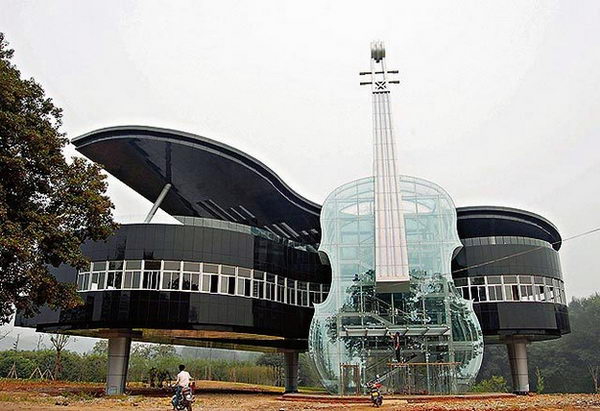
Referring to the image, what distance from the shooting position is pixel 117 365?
1023 inches

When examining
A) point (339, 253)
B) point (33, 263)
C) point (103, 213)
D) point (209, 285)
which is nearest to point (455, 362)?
point (339, 253)

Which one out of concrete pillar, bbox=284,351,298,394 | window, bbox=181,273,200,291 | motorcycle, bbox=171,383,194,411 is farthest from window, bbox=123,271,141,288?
concrete pillar, bbox=284,351,298,394

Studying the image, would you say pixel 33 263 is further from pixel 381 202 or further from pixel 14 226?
pixel 381 202

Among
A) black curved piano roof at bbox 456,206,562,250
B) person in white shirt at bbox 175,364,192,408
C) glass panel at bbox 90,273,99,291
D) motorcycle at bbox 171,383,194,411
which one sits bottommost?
motorcycle at bbox 171,383,194,411

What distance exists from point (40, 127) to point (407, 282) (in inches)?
660

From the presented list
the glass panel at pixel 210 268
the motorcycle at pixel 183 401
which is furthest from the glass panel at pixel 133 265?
the motorcycle at pixel 183 401

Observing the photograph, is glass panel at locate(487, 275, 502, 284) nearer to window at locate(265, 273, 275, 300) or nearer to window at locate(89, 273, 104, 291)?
window at locate(265, 273, 275, 300)

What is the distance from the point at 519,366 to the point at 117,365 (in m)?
21.5

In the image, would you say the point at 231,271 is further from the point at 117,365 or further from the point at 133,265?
the point at 117,365

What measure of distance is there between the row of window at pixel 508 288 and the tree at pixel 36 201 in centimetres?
1995

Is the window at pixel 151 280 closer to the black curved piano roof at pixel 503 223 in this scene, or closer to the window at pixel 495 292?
the black curved piano roof at pixel 503 223

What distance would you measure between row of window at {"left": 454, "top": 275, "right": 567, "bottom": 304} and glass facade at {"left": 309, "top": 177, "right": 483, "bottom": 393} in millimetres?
3453

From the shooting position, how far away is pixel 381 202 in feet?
88.9

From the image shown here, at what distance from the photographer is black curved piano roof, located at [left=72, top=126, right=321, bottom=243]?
26250 mm
